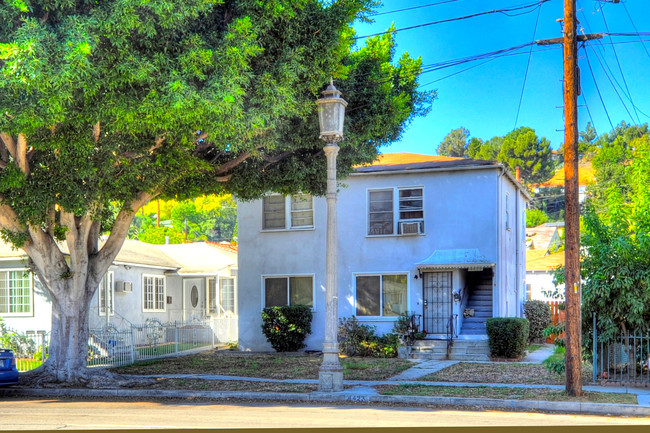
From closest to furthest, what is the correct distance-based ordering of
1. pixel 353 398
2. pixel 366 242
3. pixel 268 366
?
pixel 353 398 → pixel 268 366 → pixel 366 242

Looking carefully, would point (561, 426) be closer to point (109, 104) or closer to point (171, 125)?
point (171, 125)

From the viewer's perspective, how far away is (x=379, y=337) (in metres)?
22.3

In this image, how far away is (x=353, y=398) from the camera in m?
13.7

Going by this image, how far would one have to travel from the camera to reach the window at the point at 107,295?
24.0 metres

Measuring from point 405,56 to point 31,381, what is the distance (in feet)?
40.1

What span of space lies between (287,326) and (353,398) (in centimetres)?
960

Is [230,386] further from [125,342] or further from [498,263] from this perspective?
[498,263]

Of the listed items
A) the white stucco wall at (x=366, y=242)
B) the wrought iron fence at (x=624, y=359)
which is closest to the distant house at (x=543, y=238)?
the white stucco wall at (x=366, y=242)

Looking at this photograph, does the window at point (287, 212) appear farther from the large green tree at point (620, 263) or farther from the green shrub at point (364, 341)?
the large green tree at point (620, 263)

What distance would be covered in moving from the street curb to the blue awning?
886cm

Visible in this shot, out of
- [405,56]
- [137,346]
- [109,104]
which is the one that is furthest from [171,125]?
[137,346]

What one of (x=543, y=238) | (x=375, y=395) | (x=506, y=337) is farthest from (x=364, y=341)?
(x=543, y=238)

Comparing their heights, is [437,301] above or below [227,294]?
above

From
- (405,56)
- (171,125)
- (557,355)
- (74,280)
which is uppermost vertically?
(405,56)
